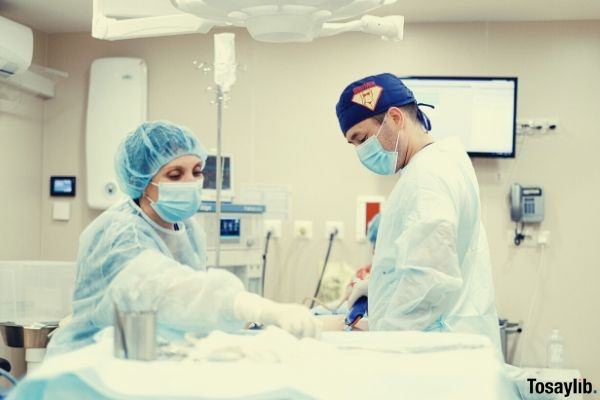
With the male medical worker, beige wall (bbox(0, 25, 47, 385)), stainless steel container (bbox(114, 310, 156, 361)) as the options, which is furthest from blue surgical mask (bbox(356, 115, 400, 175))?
beige wall (bbox(0, 25, 47, 385))

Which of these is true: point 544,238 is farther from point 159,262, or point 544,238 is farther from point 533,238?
point 159,262

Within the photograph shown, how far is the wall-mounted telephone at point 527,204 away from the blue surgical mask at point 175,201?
10.1 feet

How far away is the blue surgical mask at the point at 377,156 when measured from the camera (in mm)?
2307

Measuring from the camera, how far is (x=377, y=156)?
2.34 m

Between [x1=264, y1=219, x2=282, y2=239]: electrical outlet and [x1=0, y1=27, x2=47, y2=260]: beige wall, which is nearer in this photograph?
[x1=0, y1=27, x2=47, y2=260]: beige wall

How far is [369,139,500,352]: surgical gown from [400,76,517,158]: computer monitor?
261 centimetres

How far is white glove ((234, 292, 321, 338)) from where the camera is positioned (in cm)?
147

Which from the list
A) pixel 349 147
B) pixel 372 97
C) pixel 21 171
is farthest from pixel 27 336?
pixel 372 97

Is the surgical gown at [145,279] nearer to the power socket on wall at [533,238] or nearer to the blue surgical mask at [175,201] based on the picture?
the blue surgical mask at [175,201]

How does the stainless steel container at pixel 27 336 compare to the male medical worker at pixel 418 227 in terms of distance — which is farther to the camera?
the stainless steel container at pixel 27 336

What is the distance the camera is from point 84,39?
17.6 feet

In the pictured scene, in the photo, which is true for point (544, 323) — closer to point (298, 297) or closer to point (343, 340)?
point (298, 297)

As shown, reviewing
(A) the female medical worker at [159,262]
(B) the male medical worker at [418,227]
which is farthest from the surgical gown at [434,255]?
(A) the female medical worker at [159,262]

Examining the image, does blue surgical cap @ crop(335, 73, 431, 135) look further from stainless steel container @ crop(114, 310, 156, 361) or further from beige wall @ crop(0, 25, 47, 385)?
beige wall @ crop(0, 25, 47, 385)
